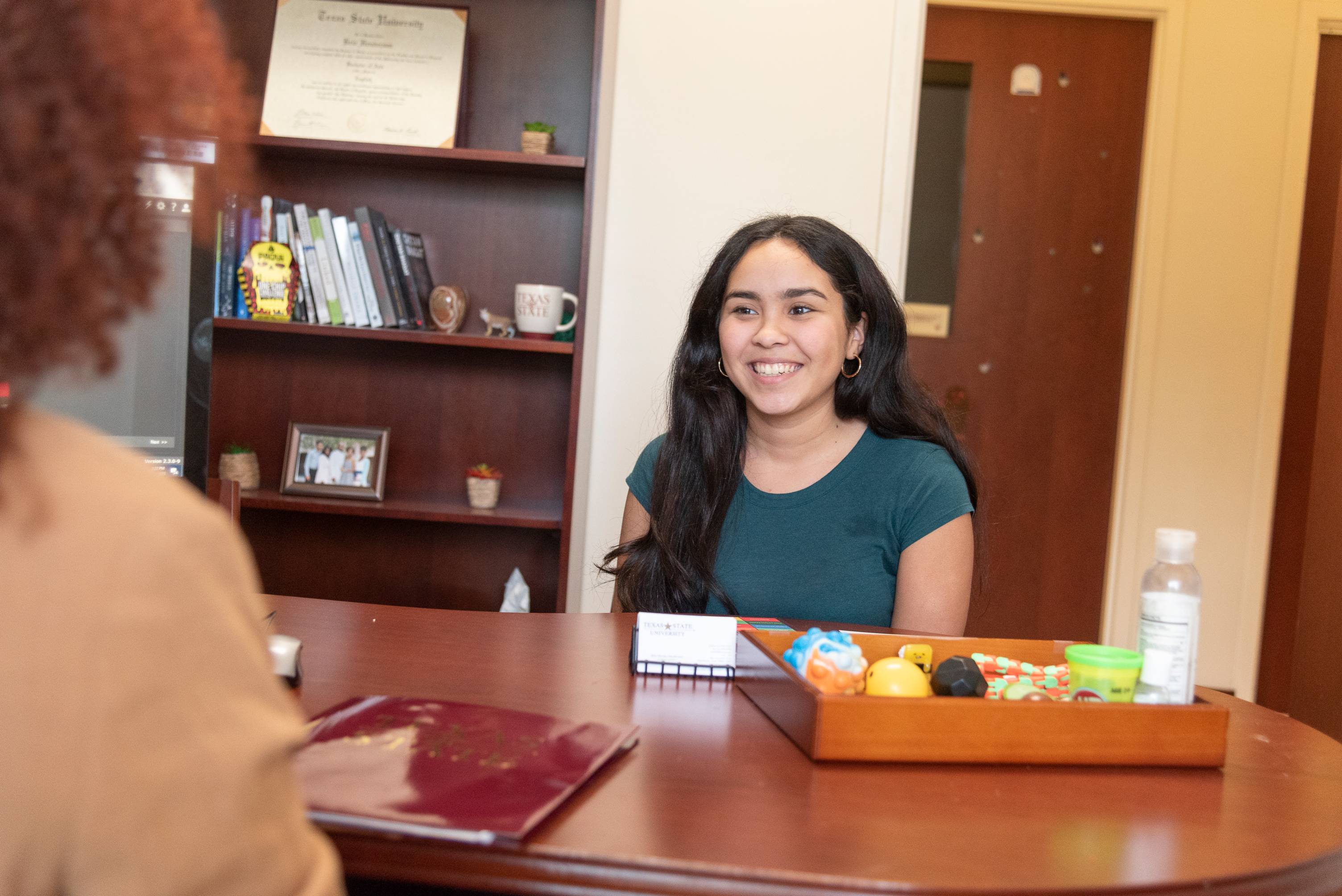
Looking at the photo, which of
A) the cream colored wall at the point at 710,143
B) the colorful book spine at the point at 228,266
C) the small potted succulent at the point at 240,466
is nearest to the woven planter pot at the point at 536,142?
the cream colored wall at the point at 710,143

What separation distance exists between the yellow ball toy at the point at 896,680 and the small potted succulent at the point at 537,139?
170 centimetres

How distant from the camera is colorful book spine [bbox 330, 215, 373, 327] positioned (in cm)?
251

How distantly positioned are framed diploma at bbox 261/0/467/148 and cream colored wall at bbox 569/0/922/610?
1.21 ft

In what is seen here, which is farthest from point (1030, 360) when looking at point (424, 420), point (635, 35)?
point (424, 420)

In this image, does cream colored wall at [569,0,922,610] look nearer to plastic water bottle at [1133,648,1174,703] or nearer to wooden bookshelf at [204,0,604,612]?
wooden bookshelf at [204,0,604,612]

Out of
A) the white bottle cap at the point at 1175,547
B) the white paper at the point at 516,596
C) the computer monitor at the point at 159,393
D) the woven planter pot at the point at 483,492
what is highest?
the computer monitor at the point at 159,393

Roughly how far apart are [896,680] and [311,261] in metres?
1.89

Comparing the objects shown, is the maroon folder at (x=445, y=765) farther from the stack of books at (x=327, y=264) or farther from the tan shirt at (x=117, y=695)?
the stack of books at (x=327, y=264)

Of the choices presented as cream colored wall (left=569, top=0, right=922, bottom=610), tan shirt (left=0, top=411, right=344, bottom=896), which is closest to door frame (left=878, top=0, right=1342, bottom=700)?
cream colored wall (left=569, top=0, right=922, bottom=610)

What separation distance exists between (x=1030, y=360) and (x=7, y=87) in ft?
11.1

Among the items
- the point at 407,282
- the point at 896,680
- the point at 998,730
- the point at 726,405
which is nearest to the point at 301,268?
the point at 407,282

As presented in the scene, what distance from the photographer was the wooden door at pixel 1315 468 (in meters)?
3.32

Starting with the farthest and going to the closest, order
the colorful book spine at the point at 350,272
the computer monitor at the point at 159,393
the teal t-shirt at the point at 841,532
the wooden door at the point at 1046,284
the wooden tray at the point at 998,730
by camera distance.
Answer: the wooden door at the point at 1046,284 < the colorful book spine at the point at 350,272 < the teal t-shirt at the point at 841,532 < the computer monitor at the point at 159,393 < the wooden tray at the point at 998,730

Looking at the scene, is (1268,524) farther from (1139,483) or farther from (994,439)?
(994,439)
